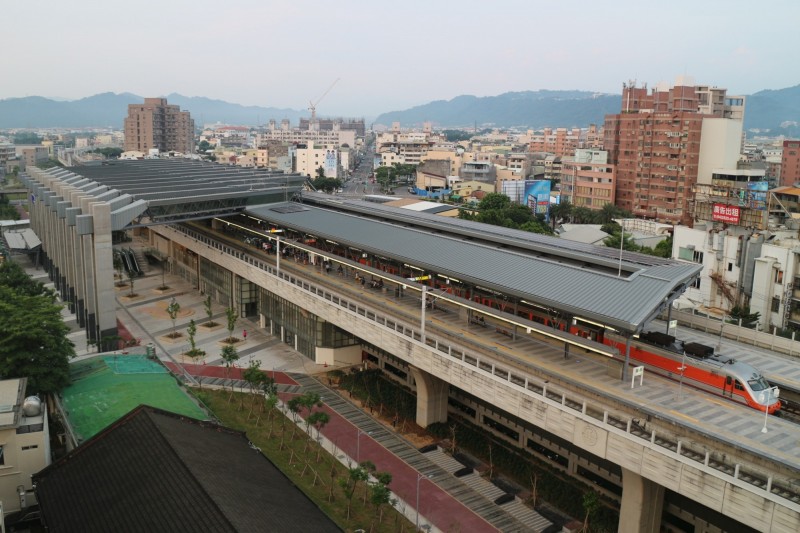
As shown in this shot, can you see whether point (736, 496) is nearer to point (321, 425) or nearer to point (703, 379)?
point (703, 379)

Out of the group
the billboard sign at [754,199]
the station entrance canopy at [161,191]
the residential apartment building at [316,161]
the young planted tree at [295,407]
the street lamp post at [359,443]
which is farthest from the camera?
the residential apartment building at [316,161]

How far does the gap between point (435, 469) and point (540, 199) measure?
271 feet

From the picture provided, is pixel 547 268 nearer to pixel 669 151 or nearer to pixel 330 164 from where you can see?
pixel 669 151

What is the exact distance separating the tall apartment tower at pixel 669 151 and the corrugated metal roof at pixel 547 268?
61.6 metres

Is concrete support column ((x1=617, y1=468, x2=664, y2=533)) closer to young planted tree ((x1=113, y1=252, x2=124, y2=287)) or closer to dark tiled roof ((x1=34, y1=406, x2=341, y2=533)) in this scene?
dark tiled roof ((x1=34, y1=406, x2=341, y2=533))

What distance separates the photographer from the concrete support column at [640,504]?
25.1 m

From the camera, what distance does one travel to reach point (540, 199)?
358 feet

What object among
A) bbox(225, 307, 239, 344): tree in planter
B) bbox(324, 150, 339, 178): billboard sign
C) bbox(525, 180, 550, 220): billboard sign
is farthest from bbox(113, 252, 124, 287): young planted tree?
bbox(324, 150, 339, 178): billboard sign

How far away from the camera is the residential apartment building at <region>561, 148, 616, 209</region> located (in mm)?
113312

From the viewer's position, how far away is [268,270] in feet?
171

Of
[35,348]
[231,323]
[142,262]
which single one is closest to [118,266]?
[142,262]

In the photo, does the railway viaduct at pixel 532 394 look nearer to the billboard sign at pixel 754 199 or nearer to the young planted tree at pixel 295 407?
the young planted tree at pixel 295 407

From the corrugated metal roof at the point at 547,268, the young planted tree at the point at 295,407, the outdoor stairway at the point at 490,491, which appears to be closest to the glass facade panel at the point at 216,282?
the corrugated metal roof at the point at 547,268

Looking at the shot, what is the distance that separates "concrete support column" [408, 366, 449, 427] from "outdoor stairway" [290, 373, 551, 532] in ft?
7.03
